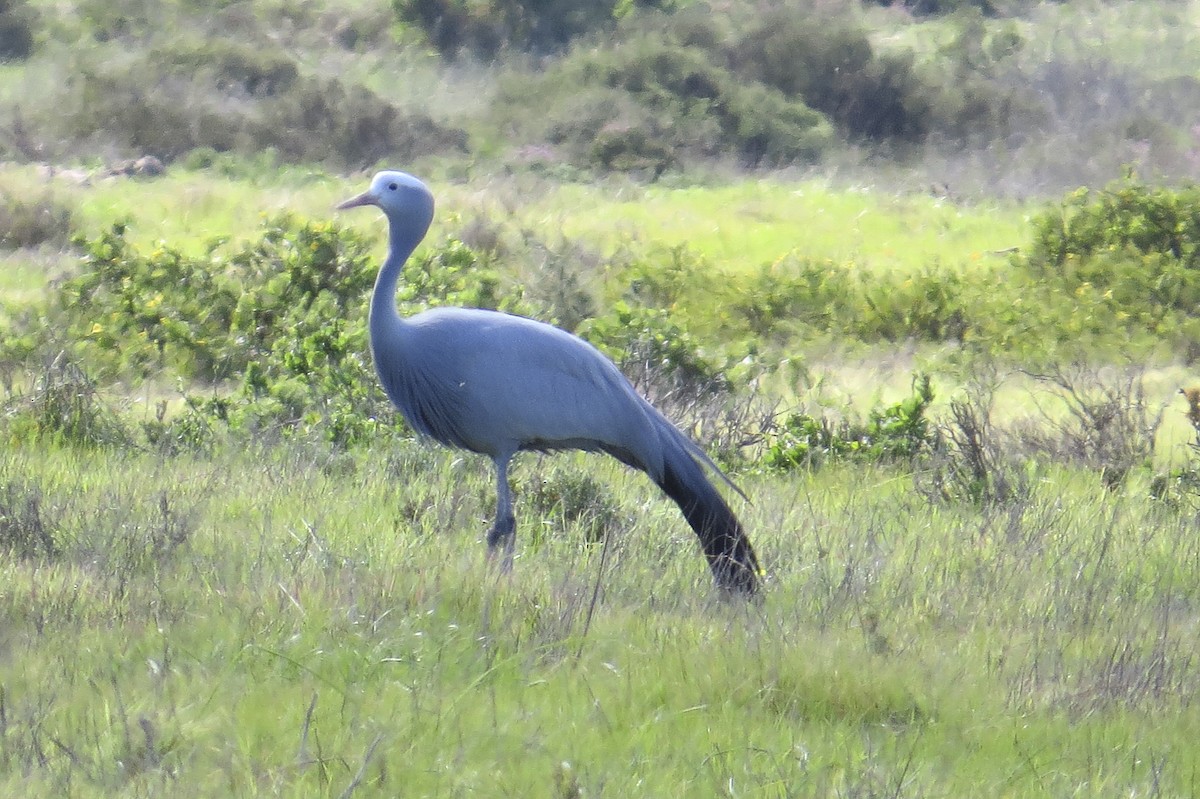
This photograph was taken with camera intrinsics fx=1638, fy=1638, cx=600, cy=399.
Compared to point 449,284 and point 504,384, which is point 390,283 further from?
point 449,284

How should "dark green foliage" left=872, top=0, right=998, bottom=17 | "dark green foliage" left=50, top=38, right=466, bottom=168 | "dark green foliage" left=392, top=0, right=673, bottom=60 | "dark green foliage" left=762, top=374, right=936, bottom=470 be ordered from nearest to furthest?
"dark green foliage" left=762, top=374, right=936, bottom=470, "dark green foliage" left=50, top=38, right=466, bottom=168, "dark green foliage" left=392, top=0, right=673, bottom=60, "dark green foliage" left=872, top=0, right=998, bottom=17

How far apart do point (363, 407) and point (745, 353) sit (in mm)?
2455

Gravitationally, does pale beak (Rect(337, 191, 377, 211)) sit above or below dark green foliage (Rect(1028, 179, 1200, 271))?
above

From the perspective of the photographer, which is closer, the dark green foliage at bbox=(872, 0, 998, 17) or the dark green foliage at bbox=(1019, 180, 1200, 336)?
the dark green foliage at bbox=(1019, 180, 1200, 336)

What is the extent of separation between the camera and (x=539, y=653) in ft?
13.6

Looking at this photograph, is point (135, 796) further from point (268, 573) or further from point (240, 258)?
point (240, 258)

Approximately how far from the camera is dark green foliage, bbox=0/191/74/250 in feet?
43.8

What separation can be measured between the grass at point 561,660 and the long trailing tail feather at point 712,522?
0.42ft

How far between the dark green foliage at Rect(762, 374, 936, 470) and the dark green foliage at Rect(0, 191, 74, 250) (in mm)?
7751

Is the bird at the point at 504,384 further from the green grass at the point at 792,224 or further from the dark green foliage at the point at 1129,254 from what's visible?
the green grass at the point at 792,224

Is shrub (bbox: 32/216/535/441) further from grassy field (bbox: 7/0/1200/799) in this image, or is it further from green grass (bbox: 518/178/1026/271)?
green grass (bbox: 518/178/1026/271)

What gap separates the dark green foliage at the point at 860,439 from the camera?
7543 millimetres

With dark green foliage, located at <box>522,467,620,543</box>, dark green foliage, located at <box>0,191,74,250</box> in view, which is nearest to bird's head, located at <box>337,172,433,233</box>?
dark green foliage, located at <box>522,467,620,543</box>

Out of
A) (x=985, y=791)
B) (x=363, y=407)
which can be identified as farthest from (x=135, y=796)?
(x=363, y=407)
